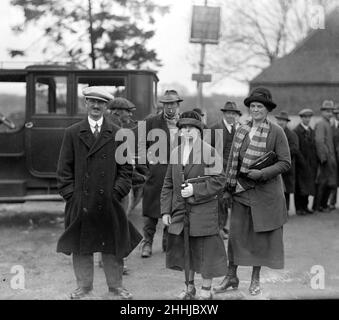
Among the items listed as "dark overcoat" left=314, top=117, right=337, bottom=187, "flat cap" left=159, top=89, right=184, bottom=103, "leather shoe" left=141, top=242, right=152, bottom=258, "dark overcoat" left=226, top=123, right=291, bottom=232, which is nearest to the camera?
"dark overcoat" left=226, top=123, right=291, bottom=232

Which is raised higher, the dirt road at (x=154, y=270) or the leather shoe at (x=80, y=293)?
the leather shoe at (x=80, y=293)

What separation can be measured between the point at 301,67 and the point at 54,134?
17.4 meters

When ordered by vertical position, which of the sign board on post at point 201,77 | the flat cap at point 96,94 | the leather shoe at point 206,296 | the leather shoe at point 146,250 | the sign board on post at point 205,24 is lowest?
the leather shoe at point 146,250

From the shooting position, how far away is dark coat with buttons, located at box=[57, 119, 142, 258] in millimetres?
4430

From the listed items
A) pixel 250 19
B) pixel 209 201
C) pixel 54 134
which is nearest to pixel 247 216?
pixel 209 201

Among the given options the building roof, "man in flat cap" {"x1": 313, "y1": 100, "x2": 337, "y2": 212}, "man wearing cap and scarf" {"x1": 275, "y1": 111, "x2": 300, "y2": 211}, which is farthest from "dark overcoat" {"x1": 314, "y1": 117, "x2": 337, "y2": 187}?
the building roof

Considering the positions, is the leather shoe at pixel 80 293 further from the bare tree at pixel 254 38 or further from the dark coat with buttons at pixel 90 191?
the bare tree at pixel 254 38

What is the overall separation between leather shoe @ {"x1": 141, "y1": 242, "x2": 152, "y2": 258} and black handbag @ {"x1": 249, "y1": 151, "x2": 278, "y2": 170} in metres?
2.11

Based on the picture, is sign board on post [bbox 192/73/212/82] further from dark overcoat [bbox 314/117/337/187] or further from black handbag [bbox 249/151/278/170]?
black handbag [bbox 249/151/278/170]

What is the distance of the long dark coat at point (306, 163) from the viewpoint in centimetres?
912

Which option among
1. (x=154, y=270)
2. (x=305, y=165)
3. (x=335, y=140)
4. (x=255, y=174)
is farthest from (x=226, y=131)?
(x=335, y=140)

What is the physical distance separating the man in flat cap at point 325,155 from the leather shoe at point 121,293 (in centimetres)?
561

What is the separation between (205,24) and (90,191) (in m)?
4.43

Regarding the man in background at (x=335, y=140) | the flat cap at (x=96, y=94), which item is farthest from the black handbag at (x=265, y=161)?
the man in background at (x=335, y=140)
